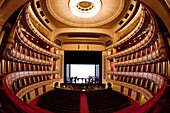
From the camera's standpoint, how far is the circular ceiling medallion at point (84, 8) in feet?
44.7

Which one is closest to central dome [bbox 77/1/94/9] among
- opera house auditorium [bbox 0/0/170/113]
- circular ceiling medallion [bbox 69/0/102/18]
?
circular ceiling medallion [bbox 69/0/102/18]

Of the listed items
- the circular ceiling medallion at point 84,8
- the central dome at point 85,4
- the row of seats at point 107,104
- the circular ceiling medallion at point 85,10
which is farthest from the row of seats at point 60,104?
the central dome at point 85,4

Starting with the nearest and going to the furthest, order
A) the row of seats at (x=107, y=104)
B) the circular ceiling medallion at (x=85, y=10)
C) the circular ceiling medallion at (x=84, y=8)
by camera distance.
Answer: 1. the row of seats at (x=107, y=104)
2. the circular ceiling medallion at (x=85, y=10)
3. the circular ceiling medallion at (x=84, y=8)

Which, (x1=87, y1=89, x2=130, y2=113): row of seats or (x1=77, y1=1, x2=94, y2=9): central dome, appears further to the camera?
(x1=77, y1=1, x2=94, y2=9): central dome

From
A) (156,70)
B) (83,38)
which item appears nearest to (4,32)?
(156,70)

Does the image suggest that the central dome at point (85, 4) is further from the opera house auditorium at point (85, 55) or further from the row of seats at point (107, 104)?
the row of seats at point (107, 104)

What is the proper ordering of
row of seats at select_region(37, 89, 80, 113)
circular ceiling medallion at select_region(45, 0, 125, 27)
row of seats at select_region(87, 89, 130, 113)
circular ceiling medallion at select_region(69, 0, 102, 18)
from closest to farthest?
row of seats at select_region(37, 89, 80, 113)
row of seats at select_region(87, 89, 130, 113)
circular ceiling medallion at select_region(45, 0, 125, 27)
circular ceiling medallion at select_region(69, 0, 102, 18)

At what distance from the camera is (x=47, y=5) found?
13.0 metres

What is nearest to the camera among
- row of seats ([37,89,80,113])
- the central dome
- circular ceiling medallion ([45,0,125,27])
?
row of seats ([37,89,80,113])

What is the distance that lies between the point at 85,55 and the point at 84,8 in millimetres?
9222

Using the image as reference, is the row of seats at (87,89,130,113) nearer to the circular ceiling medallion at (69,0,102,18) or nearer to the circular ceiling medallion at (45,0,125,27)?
the circular ceiling medallion at (45,0,125,27)

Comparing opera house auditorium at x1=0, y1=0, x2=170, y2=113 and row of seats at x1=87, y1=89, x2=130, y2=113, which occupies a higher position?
opera house auditorium at x1=0, y1=0, x2=170, y2=113

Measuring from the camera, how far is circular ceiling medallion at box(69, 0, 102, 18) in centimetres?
1362

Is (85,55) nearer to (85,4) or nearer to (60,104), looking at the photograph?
(85,4)
